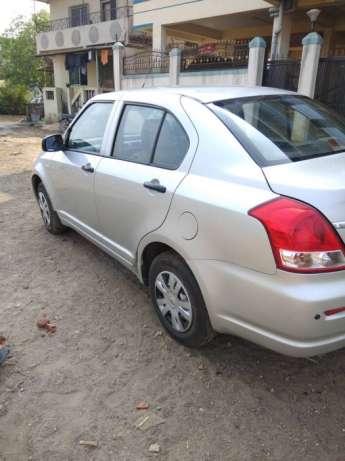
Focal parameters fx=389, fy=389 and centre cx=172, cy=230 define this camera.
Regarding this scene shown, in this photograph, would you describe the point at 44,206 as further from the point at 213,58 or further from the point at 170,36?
the point at 170,36

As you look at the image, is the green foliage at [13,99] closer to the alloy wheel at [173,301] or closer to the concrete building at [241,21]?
the concrete building at [241,21]

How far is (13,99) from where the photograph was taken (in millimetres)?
27109

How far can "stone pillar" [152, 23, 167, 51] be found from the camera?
48.7 feet

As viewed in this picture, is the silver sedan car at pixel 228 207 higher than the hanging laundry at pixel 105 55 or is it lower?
lower

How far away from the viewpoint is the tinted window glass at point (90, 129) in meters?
3.46

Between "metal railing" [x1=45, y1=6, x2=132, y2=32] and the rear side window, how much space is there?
1782 cm

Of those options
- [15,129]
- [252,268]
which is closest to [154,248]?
[252,268]

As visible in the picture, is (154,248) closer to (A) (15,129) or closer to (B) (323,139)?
(B) (323,139)

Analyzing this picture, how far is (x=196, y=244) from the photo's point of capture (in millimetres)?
2260

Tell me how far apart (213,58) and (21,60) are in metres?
20.9

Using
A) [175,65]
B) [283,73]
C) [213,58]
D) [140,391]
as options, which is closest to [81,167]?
[140,391]

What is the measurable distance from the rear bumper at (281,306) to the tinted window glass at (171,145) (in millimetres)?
766

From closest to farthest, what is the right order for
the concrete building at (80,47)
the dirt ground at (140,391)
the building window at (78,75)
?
the dirt ground at (140,391) → the concrete building at (80,47) → the building window at (78,75)

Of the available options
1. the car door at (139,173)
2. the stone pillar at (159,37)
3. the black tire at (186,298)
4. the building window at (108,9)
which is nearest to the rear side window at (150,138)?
the car door at (139,173)
